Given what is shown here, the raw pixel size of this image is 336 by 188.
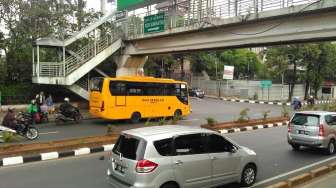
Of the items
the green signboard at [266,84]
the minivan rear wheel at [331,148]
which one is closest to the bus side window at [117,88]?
the minivan rear wheel at [331,148]

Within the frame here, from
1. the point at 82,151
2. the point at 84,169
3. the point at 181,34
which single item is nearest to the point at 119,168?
the point at 84,169

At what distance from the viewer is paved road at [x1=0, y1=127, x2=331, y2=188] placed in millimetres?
8992

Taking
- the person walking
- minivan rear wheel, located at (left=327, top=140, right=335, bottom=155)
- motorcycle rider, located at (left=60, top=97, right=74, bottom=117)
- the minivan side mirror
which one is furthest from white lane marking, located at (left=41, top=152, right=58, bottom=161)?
motorcycle rider, located at (left=60, top=97, right=74, bottom=117)

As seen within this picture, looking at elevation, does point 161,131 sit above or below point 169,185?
above

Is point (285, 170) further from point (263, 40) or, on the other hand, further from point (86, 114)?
point (86, 114)

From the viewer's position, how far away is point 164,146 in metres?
7.30

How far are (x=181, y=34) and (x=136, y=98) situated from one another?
18.8ft

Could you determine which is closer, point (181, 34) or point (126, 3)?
point (181, 34)

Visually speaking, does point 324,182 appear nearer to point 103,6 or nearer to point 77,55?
point 77,55

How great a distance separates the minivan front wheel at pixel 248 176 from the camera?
8.80 m

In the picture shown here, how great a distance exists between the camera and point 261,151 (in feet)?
45.9

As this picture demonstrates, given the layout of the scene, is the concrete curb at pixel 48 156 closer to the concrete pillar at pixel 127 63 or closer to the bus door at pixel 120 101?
the bus door at pixel 120 101

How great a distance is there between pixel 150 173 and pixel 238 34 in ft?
51.6

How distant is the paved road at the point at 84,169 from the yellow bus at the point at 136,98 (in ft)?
29.5
